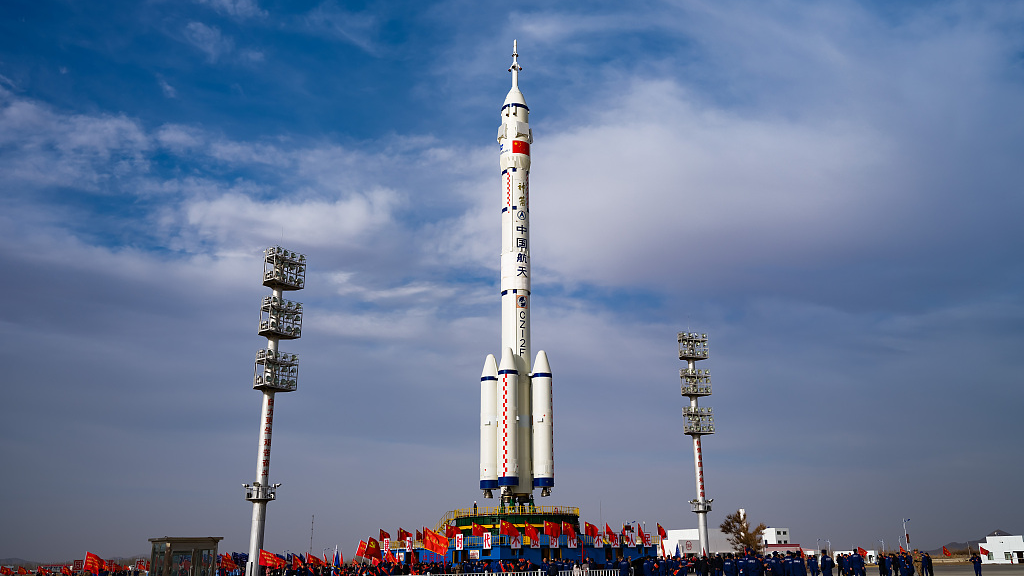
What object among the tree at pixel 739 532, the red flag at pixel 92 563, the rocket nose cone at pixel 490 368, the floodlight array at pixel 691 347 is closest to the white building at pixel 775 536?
the tree at pixel 739 532

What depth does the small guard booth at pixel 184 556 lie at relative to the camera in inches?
1086

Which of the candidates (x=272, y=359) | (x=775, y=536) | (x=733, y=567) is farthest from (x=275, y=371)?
(x=775, y=536)

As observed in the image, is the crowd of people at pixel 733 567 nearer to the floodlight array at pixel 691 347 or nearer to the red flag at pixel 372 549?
the red flag at pixel 372 549

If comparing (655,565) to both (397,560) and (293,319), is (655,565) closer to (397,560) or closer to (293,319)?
(397,560)

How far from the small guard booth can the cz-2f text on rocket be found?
18.2 meters

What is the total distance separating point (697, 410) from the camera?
61125mm

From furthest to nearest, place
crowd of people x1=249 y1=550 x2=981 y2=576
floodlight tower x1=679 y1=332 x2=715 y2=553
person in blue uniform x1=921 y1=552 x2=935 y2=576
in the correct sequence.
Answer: floodlight tower x1=679 y1=332 x2=715 y2=553, person in blue uniform x1=921 y1=552 x2=935 y2=576, crowd of people x1=249 y1=550 x2=981 y2=576

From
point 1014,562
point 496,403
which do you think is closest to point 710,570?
point 496,403

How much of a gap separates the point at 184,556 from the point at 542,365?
22.5 meters

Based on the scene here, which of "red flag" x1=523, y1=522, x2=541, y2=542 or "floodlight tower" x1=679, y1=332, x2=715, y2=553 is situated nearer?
"red flag" x1=523, y1=522, x2=541, y2=542

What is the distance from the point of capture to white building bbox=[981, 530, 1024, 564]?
210ft

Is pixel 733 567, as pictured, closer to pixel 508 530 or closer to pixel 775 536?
pixel 508 530

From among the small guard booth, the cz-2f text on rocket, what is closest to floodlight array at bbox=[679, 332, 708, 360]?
the cz-2f text on rocket

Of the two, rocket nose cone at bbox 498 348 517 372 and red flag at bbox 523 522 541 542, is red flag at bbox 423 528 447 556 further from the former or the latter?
rocket nose cone at bbox 498 348 517 372
